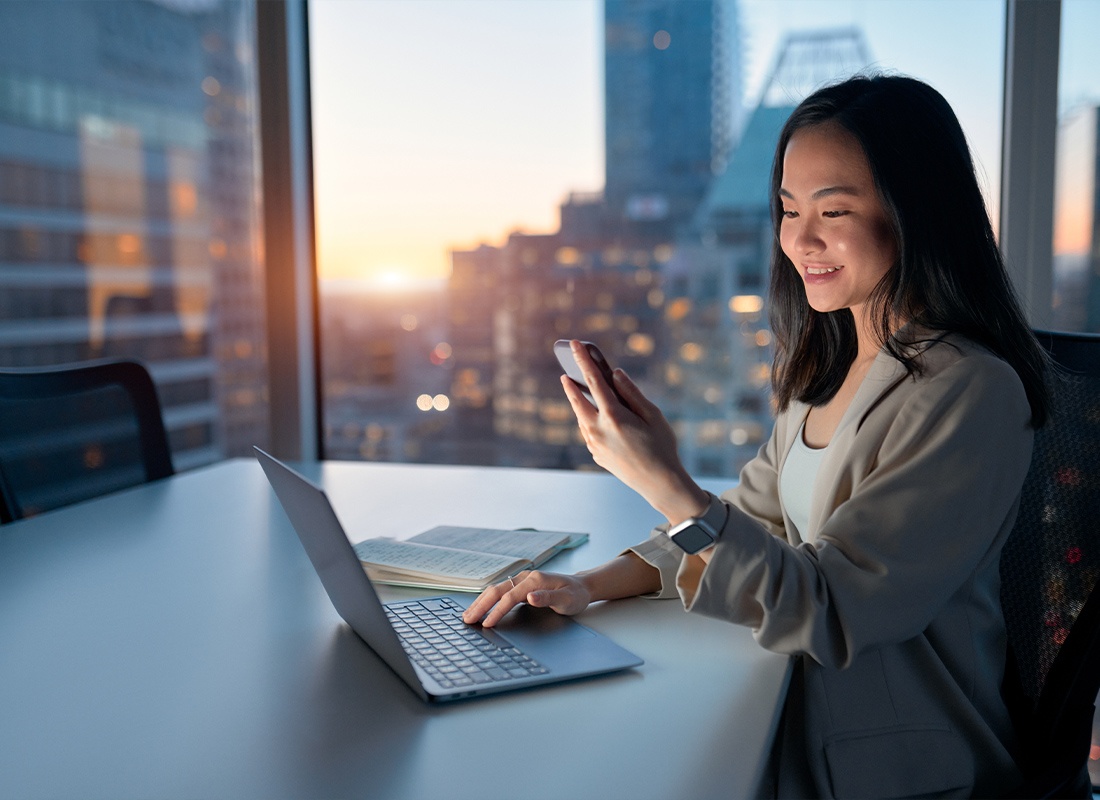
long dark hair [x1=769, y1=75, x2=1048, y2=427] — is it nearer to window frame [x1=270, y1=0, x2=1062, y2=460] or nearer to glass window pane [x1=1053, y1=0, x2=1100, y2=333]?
glass window pane [x1=1053, y1=0, x2=1100, y2=333]

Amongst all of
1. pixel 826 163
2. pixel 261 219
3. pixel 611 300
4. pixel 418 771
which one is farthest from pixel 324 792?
pixel 261 219

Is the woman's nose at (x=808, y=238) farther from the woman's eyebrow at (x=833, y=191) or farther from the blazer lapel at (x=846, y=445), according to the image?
the blazer lapel at (x=846, y=445)

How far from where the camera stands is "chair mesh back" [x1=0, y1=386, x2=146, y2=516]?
1787 mm

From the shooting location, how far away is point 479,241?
2.65 meters

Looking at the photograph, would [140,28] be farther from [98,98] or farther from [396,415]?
[396,415]

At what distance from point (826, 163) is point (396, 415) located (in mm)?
1859

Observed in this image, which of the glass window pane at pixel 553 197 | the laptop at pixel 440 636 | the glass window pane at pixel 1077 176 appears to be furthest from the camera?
the glass window pane at pixel 553 197

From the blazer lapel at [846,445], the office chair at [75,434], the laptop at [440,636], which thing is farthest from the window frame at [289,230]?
the blazer lapel at [846,445]

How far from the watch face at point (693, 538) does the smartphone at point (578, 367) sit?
0.51 ft

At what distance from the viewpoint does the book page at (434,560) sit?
1.25 m

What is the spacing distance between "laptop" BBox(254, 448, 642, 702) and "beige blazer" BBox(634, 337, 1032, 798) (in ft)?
0.45

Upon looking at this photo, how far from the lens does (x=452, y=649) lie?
101cm

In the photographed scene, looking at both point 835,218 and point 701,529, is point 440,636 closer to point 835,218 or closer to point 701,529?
point 701,529

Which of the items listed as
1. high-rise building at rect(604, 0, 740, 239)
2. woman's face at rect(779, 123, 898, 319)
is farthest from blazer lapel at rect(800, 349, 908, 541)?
high-rise building at rect(604, 0, 740, 239)
